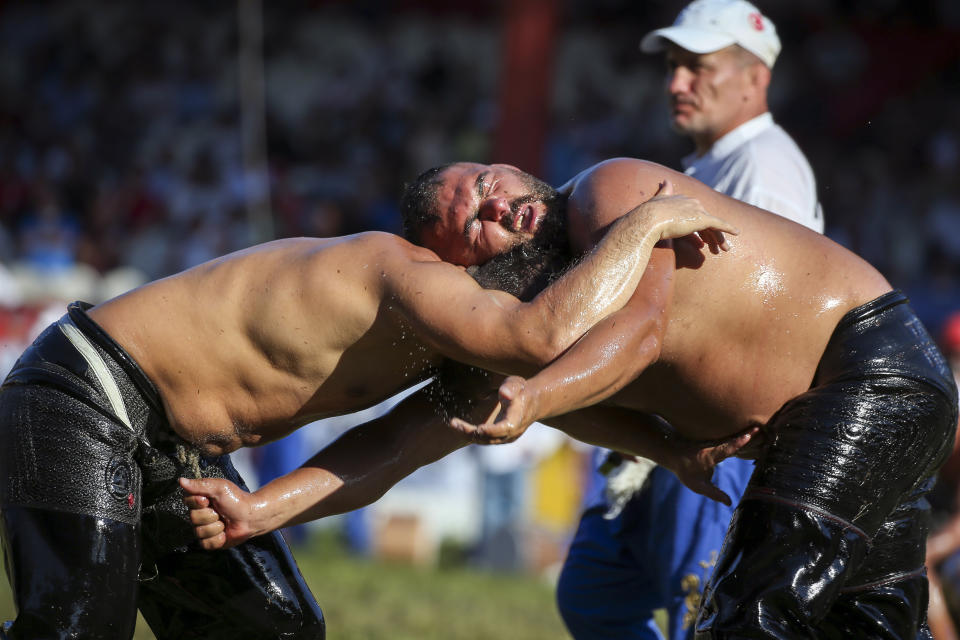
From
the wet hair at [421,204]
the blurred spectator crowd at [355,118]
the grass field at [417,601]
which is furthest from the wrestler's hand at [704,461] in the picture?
the blurred spectator crowd at [355,118]

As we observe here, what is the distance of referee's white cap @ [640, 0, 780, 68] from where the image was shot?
14.1 ft

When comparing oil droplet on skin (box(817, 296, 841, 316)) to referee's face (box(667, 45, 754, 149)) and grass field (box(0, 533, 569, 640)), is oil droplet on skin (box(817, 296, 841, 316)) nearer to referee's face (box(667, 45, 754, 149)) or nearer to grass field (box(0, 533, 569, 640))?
referee's face (box(667, 45, 754, 149))

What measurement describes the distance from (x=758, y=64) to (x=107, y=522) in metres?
2.73

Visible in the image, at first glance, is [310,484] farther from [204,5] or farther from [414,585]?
[204,5]

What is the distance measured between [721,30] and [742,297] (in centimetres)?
164

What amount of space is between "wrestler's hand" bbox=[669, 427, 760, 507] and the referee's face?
56.7 inches

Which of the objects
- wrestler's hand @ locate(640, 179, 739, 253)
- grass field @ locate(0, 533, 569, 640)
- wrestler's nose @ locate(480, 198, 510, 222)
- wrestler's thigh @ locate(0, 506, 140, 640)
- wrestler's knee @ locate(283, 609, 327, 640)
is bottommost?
grass field @ locate(0, 533, 569, 640)

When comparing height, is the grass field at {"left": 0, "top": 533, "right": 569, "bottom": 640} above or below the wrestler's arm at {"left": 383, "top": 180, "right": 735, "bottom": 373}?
below

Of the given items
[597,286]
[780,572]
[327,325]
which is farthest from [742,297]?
[327,325]

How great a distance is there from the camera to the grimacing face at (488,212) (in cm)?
322

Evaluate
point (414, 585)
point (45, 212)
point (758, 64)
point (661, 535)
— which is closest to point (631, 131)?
point (45, 212)

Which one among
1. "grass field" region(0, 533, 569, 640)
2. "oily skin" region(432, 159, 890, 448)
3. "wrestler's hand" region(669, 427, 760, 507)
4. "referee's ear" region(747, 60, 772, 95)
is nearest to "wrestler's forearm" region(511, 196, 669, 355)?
"oily skin" region(432, 159, 890, 448)

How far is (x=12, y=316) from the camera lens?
9000 mm

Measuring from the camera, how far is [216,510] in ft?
10.1
